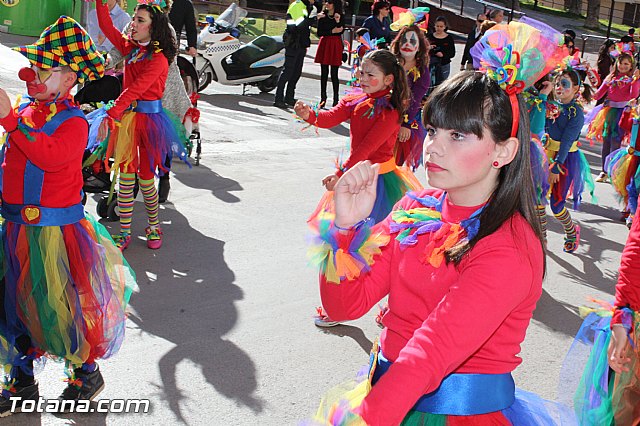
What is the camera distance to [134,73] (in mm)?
6891

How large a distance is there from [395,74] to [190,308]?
2.27 meters

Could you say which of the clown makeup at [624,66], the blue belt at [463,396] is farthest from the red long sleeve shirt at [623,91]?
the blue belt at [463,396]

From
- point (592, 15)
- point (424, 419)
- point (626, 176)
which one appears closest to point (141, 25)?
point (424, 419)

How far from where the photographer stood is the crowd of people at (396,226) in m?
2.54

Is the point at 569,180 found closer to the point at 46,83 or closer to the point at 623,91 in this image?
the point at 623,91

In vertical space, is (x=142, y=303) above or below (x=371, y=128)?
below

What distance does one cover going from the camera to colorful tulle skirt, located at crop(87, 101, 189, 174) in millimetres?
6883

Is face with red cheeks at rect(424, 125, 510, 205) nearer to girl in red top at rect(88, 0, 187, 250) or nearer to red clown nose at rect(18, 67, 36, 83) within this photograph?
red clown nose at rect(18, 67, 36, 83)

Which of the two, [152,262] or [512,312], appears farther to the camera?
[152,262]

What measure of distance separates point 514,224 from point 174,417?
253 cm

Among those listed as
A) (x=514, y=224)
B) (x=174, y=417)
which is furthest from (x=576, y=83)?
(x=514, y=224)

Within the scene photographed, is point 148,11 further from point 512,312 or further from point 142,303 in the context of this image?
point 512,312

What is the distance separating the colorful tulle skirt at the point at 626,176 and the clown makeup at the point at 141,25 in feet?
17.1

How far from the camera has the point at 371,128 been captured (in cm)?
612
